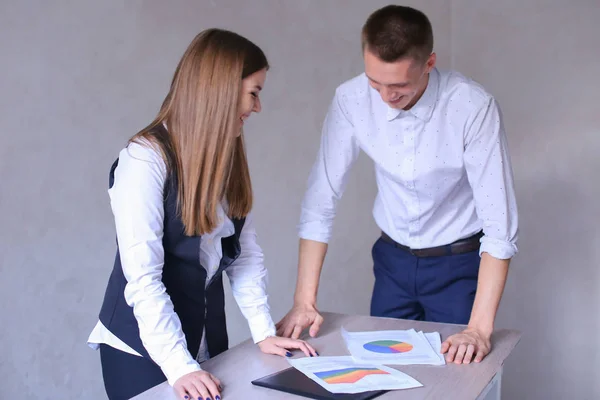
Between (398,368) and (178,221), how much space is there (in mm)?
563

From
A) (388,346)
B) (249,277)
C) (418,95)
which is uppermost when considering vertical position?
(418,95)

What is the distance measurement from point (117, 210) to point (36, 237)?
2.97 feet

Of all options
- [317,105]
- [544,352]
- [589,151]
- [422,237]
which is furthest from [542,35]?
[422,237]

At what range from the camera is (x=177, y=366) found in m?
1.37

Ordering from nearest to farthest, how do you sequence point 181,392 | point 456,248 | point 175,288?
1. point 181,392
2. point 175,288
3. point 456,248

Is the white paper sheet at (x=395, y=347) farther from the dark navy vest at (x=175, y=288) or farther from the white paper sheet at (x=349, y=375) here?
the dark navy vest at (x=175, y=288)

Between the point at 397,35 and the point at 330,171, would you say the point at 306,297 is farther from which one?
the point at 397,35

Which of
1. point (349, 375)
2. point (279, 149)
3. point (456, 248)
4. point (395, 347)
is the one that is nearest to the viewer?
point (349, 375)

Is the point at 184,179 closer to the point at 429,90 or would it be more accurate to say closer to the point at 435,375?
the point at 435,375

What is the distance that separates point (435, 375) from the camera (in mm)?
1457

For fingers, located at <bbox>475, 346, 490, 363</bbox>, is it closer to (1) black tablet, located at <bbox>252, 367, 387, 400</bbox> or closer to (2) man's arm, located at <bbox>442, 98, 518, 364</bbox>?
(2) man's arm, located at <bbox>442, 98, 518, 364</bbox>

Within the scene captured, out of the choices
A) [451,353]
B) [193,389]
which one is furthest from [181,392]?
[451,353]

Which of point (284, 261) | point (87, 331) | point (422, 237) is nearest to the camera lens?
point (422, 237)

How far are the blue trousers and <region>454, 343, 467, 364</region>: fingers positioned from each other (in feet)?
A: 1.43
